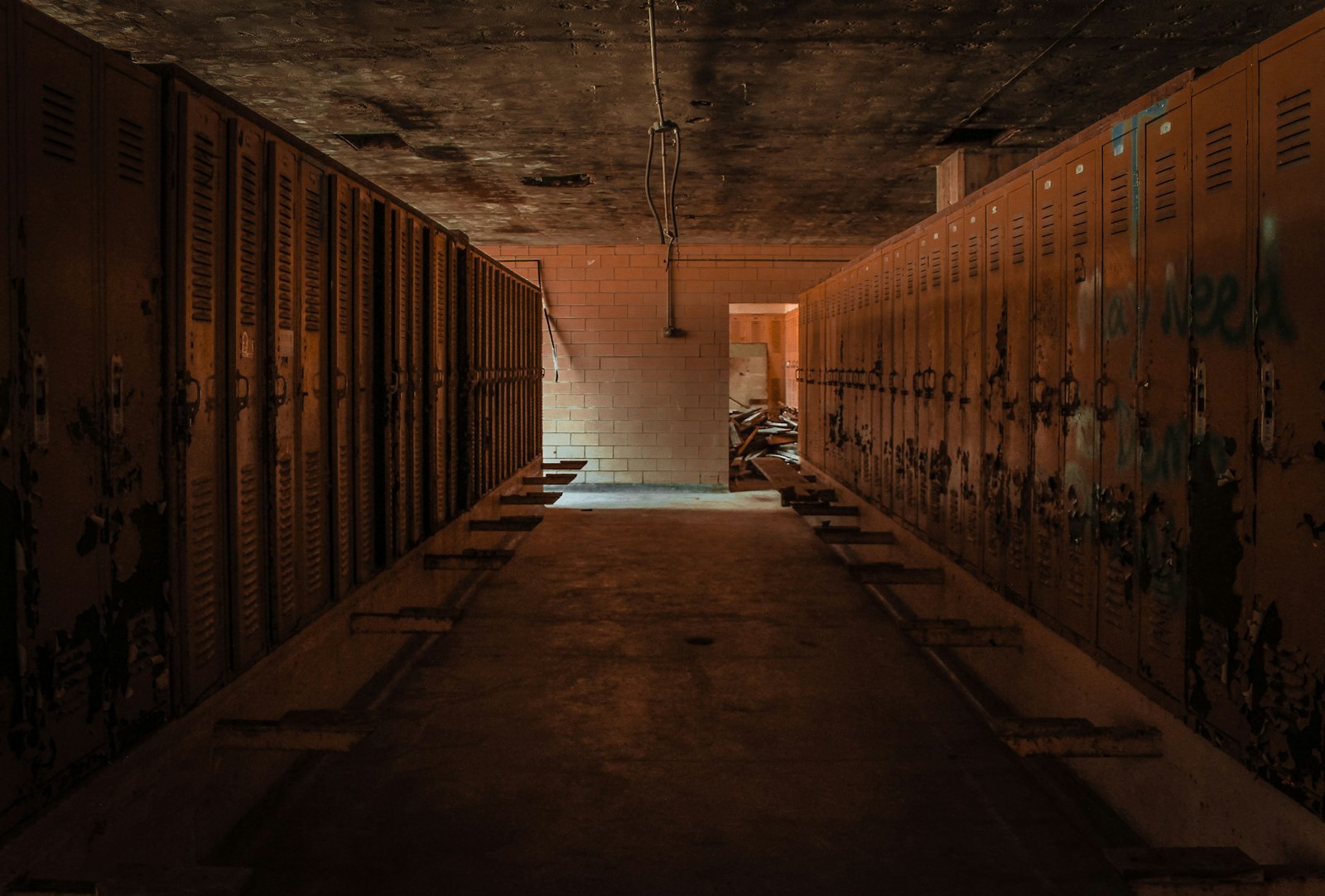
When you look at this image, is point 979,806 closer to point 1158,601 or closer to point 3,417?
point 1158,601

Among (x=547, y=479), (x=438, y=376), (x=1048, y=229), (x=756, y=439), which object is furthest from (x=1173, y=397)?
(x=756, y=439)

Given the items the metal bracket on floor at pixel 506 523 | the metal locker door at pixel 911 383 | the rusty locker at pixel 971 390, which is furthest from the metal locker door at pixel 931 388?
the metal bracket on floor at pixel 506 523

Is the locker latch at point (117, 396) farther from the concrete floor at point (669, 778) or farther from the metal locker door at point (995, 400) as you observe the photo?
the metal locker door at point (995, 400)

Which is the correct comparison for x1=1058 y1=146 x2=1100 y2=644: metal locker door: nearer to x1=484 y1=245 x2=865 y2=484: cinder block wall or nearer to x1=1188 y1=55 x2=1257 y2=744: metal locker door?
x1=1188 y1=55 x2=1257 y2=744: metal locker door

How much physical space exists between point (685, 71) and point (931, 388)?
1.92 metres

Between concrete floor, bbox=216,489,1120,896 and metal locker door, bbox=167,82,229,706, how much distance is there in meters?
0.56

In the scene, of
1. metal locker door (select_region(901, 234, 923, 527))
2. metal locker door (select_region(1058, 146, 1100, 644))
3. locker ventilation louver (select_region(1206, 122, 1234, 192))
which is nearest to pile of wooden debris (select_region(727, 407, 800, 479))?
metal locker door (select_region(901, 234, 923, 527))

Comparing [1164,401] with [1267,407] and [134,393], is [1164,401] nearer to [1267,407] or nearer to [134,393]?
[1267,407]

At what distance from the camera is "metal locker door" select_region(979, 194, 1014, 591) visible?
3.63 meters

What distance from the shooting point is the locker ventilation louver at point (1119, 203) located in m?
2.62

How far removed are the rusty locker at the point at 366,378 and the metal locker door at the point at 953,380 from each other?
2.52 meters

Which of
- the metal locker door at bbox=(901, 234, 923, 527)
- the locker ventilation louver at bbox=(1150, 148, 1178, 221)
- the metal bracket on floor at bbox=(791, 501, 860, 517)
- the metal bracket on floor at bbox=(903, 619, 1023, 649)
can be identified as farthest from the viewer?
the metal bracket on floor at bbox=(791, 501, 860, 517)

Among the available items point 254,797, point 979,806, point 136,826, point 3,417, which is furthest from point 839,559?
point 3,417

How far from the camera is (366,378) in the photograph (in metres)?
3.82
